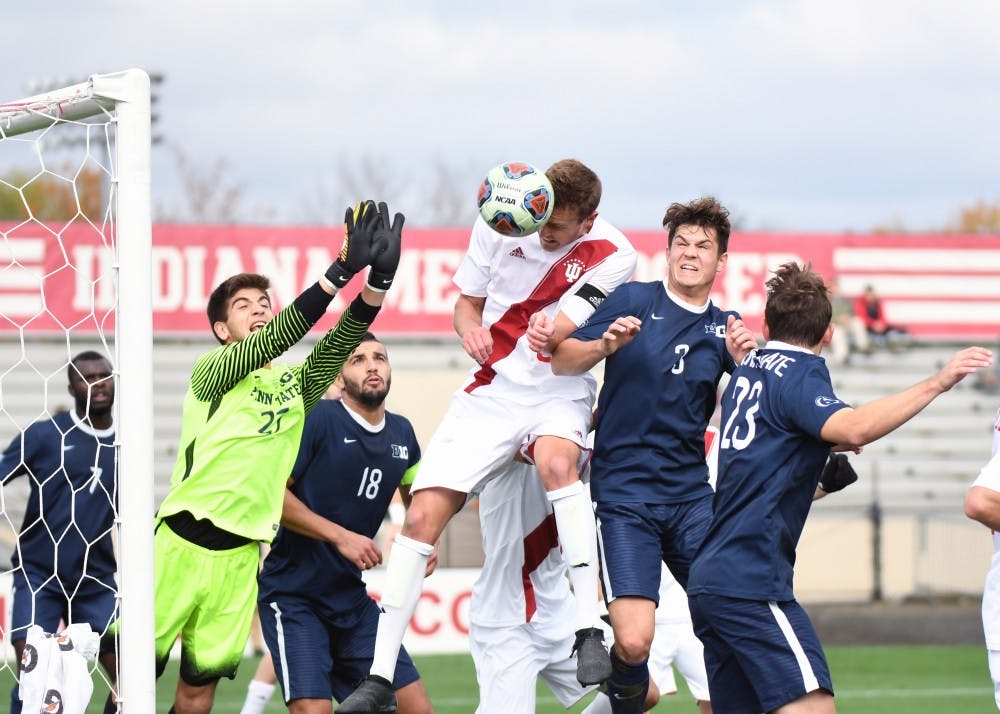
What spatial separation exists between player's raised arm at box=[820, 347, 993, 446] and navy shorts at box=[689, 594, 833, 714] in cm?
69

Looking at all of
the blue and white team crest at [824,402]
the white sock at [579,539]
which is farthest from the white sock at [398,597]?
the blue and white team crest at [824,402]

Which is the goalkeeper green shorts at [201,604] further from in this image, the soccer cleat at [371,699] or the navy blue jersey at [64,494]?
the navy blue jersey at [64,494]

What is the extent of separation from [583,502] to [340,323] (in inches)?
51.7

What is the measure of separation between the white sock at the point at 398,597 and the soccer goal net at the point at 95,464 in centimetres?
107

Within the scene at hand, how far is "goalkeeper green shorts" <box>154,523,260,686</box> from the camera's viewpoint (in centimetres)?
586

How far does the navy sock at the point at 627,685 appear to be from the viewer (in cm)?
593

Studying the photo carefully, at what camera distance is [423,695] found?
6.43 m

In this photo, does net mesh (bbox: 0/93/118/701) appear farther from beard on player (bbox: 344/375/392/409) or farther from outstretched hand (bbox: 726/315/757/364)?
outstretched hand (bbox: 726/315/757/364)

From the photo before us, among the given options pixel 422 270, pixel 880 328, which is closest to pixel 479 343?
pixel 422 270

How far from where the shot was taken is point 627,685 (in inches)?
235

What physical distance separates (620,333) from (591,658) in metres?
1.39

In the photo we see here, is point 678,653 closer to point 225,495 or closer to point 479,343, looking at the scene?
point 479,343

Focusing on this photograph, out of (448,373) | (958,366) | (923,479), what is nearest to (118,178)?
(958,366)

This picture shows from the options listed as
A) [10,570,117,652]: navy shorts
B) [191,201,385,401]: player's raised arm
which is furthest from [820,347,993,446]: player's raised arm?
[10,570,117,652]: navy shorts
